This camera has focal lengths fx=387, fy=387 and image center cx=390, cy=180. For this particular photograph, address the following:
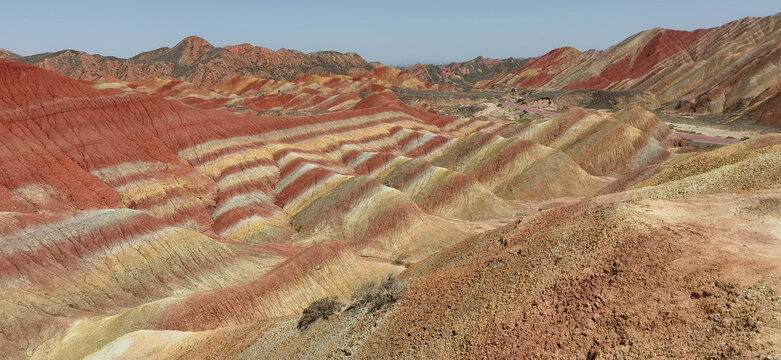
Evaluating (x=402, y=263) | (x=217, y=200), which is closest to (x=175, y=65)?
(x=217, y=200)

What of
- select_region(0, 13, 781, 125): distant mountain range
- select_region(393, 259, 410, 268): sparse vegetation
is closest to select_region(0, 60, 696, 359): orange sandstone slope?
select_region(393, 259, 410, 268): sparse vegetation

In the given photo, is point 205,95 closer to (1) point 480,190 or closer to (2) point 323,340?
(1) point 480,190

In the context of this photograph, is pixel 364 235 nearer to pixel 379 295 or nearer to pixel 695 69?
pixel 379 295

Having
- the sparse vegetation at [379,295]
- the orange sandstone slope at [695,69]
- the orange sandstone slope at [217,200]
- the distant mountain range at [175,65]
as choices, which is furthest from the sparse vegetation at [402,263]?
the distant mountain range at [175,65]

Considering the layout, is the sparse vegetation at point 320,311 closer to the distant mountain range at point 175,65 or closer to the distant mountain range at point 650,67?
the distant mountain range at point 650,67

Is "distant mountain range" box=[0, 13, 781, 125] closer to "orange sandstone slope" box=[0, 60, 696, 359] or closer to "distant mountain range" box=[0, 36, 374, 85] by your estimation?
"distant mountain range" box=[0, 36, 374, 85]

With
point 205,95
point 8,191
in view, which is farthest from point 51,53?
point 8,191

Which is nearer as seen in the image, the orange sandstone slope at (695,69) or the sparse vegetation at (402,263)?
the sparse vegetation at (402,263)
